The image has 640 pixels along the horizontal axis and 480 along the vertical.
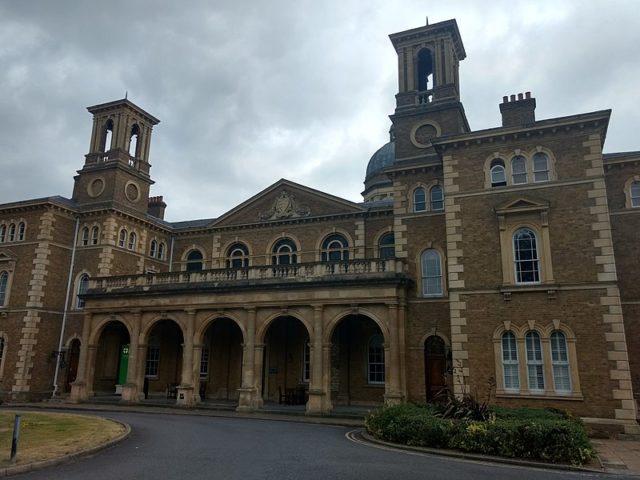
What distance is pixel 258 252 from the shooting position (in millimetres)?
30953

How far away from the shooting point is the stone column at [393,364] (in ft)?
A: 69.7

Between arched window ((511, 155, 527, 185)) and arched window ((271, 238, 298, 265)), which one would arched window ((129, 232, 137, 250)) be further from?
arched window ((511, 155, 527, 185))

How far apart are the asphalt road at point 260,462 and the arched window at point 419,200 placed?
40.0ft

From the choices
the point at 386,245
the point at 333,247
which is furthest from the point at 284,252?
the point at 386,245

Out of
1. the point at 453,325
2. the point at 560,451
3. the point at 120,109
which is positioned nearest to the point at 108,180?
the point at 120,109

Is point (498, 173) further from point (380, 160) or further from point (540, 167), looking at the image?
point (380, 160)

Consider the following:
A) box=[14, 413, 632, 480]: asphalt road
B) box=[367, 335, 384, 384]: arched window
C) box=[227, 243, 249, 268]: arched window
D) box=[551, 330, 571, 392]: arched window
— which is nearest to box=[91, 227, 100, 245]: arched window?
box=[227, 243, 249, 268]: arched window

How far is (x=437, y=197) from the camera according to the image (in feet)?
79.8

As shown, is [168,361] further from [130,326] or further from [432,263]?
[432,263]

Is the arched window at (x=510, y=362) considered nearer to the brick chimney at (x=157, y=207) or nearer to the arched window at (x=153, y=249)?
the arched window at (x=153, y=249)

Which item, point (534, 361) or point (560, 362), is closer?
point (560, 362)

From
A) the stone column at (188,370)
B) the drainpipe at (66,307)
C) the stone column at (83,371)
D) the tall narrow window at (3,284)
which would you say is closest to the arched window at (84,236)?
the drainpipe at (66,307)

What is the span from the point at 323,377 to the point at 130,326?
11.5m

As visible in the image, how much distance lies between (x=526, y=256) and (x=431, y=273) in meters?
4.85
